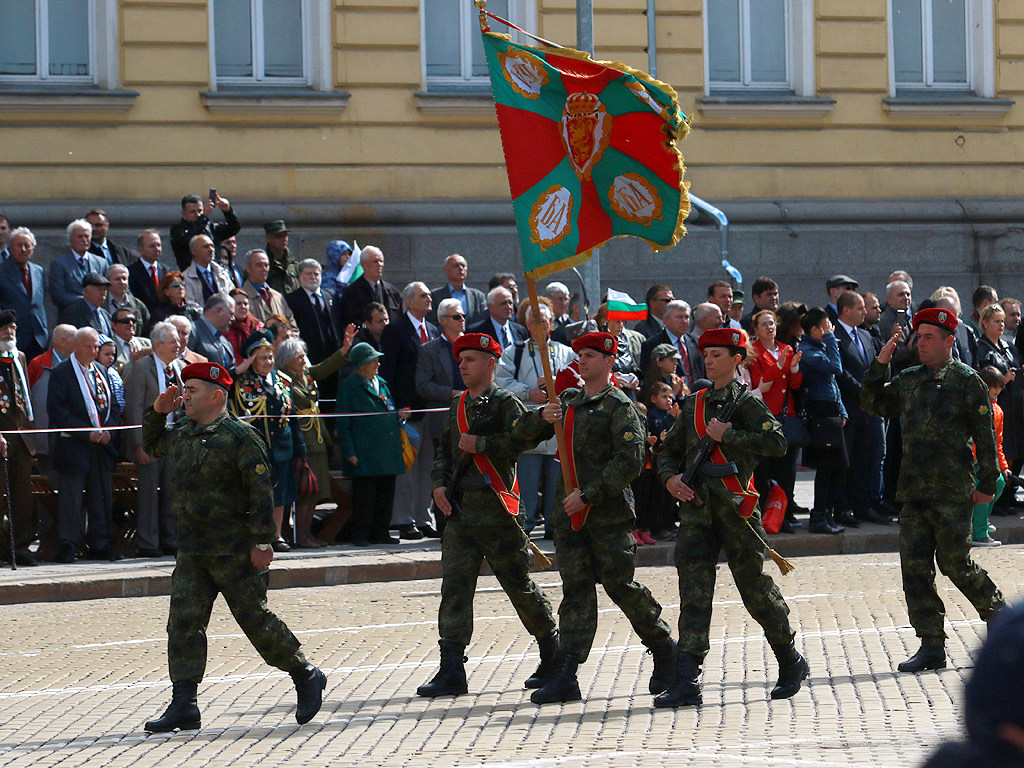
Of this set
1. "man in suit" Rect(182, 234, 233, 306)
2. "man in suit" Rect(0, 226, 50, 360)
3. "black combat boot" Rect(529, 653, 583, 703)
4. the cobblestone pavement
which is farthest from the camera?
"man in suit" Rect(182, 234, 233, 306)

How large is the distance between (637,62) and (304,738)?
14554 mm

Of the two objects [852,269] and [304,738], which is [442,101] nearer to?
[852,269]

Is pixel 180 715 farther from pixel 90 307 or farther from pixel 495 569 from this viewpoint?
pixel 90 307

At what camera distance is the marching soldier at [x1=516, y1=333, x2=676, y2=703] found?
8375 millimetres

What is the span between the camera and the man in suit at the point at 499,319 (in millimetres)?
14930

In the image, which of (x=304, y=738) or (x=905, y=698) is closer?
(x=304, y=738)

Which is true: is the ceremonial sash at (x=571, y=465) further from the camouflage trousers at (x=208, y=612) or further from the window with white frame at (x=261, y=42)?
the window with white frame at (x=261, y=42)

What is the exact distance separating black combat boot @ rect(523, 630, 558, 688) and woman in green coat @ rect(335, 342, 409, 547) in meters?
6.03

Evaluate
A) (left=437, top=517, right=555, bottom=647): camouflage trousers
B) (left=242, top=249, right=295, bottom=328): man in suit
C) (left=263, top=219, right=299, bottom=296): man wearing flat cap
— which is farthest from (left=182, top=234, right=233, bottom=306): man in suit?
(left=437, top=517, right=555, bottom=647): camouflage trousers

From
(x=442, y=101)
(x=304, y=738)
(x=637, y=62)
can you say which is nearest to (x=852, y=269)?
(x=637, y=62)

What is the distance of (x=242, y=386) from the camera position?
45.4ft

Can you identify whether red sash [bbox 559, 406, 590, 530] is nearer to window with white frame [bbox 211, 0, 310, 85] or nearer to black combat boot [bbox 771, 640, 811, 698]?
black combat boot [bbox 771, 640, 811, 698]

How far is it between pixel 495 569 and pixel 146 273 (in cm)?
822

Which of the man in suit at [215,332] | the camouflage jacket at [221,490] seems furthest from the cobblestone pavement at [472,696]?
the man in suit at [215,332]
